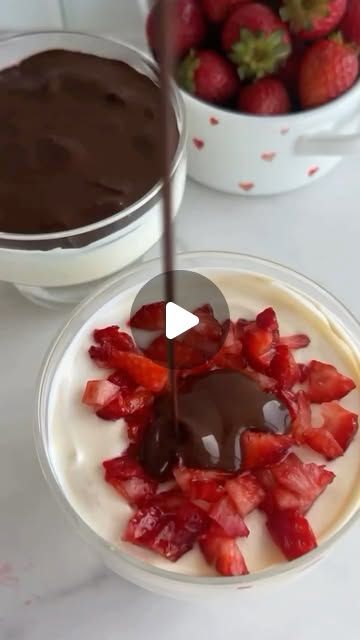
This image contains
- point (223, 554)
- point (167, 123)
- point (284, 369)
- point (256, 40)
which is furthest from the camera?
point (256, 40)

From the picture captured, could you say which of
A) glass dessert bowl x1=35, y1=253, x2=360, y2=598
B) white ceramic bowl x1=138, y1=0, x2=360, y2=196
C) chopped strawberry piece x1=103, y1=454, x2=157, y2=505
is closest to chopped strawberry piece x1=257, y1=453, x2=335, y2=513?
glass dessert bowl x1=35, y1=253, x2=360, y2=598

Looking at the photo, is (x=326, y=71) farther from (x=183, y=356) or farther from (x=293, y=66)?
(x=183, y=356)

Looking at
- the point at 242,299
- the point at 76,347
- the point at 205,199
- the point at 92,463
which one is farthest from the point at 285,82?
the point at 92,463

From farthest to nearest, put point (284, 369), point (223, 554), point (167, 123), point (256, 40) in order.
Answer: point (256, 40)
point (284, 369)
point (223, 554)
point (167, 123)

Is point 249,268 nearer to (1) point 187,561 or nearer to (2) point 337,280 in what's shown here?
(2) point 337,280

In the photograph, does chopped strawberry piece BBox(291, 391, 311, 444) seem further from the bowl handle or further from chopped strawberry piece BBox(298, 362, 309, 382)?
the bowl handle

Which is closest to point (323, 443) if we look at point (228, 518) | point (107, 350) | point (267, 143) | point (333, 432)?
point (333, 432)

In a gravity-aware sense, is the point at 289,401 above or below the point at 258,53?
below
